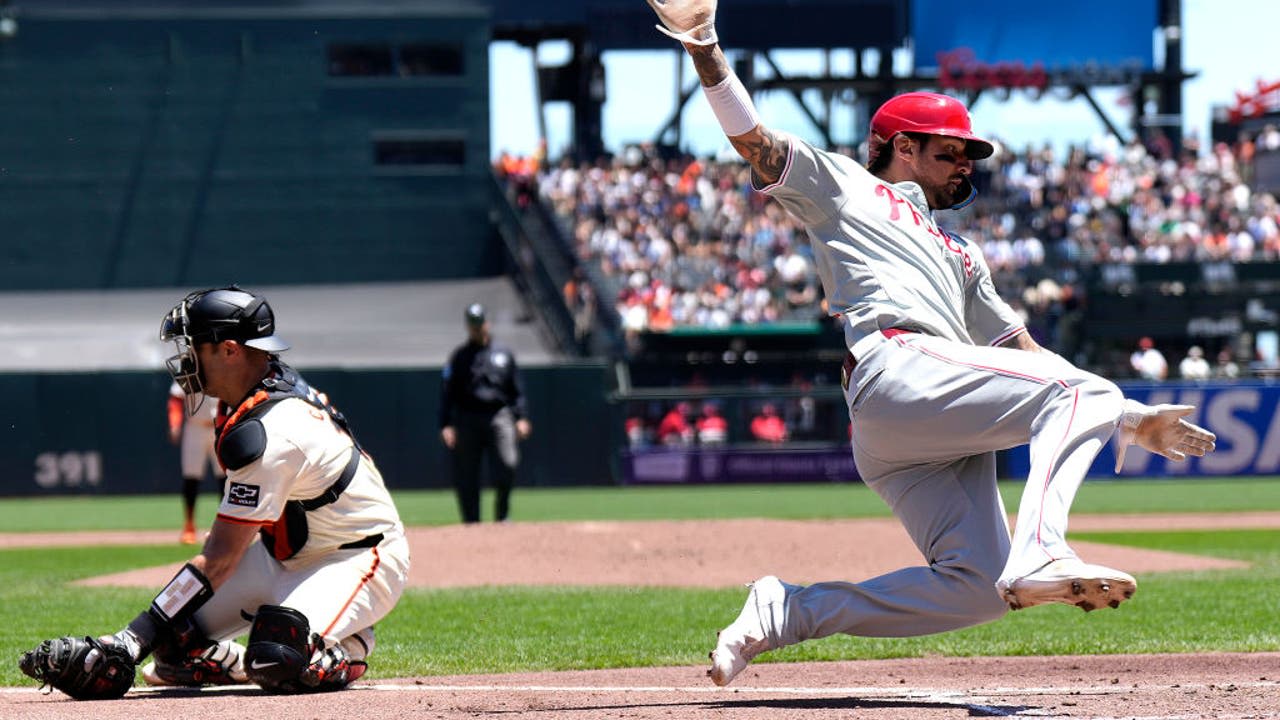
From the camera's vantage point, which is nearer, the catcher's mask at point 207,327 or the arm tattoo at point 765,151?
the arm tattoo at point 765,151

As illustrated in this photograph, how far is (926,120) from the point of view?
5.27 meters

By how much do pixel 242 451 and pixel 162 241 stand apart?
28.6m

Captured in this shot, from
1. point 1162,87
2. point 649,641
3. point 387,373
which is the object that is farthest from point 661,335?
point 649,641

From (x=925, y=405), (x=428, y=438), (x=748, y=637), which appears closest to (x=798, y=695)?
(x=748, y=637)

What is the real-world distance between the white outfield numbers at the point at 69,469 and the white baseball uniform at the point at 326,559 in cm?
1795

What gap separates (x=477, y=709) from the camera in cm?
532

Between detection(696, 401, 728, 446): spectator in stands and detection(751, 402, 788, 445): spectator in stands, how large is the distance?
1.38 feet

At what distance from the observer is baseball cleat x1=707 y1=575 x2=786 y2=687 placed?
16.4 feet

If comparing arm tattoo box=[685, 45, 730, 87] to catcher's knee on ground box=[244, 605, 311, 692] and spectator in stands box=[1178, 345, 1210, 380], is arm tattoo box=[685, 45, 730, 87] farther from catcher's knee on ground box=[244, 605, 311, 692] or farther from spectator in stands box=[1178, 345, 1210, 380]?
spectator in stands box=[1178, 345, 1210, 380]

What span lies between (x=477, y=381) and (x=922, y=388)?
9.99 meters

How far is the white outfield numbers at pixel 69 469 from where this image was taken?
74.9 feet

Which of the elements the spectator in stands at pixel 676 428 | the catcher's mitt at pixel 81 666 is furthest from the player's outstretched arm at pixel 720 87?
the spectator in stands at pixel 676 428

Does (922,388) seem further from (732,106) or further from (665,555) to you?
(665,555)

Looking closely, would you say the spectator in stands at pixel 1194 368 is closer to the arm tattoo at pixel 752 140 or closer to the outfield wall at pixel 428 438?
the outfield wall at pixel 428 438
